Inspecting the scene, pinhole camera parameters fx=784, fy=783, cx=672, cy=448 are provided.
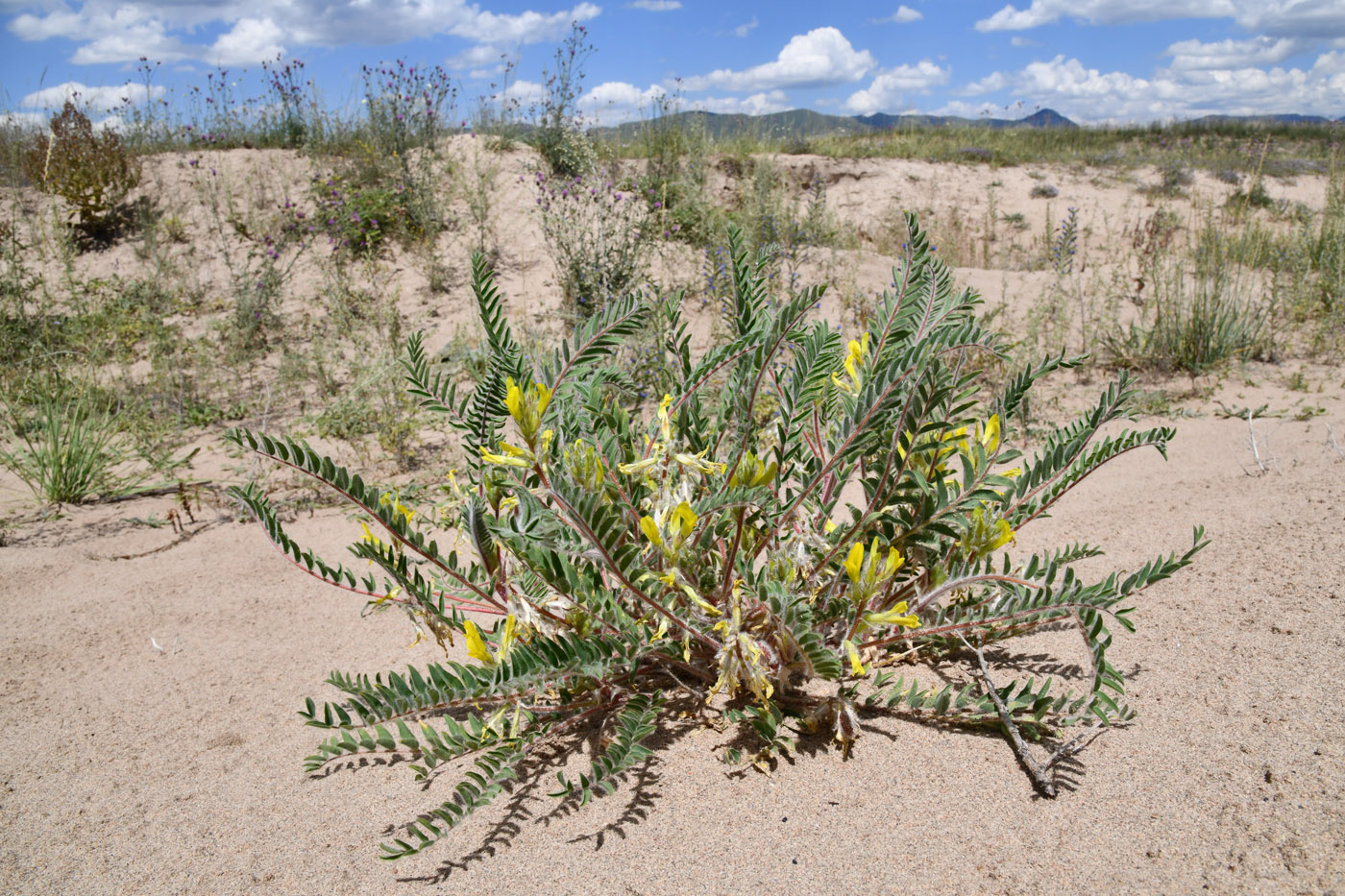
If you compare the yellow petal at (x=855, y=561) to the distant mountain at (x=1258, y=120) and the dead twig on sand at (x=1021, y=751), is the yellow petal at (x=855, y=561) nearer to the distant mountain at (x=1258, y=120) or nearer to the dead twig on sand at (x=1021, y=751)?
the dead twig on sand at (x=1021, y=751)

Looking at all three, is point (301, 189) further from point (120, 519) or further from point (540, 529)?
point (540, 529)

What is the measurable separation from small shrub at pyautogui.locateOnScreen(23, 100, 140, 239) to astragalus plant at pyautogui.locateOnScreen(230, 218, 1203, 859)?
747 cm

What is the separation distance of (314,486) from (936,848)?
9.53ft

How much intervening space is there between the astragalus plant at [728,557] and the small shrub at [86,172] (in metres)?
7.47

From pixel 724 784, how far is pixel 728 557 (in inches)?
16.5

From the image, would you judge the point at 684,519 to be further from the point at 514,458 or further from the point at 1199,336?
the point at 1199,336

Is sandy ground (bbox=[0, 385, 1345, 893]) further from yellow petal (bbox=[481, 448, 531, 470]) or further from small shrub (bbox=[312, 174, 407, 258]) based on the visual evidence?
small shrub (bbox=[312, 174, 407, 258])

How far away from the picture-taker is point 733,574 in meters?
1.54

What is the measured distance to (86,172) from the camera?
23.4ft

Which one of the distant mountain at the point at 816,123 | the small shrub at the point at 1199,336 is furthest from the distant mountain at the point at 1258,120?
the small shrub at the point at 1199,336

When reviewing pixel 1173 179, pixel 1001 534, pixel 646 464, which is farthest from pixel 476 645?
pixel 1173 179

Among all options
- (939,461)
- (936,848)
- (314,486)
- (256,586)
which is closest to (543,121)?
(314,486)

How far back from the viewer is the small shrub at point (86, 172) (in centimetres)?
707

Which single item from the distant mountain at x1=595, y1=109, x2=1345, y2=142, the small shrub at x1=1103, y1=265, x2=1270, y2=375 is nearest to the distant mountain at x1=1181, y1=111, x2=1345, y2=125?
the distant mountain at x1=595, y1=109, x2=1345, y2=142
